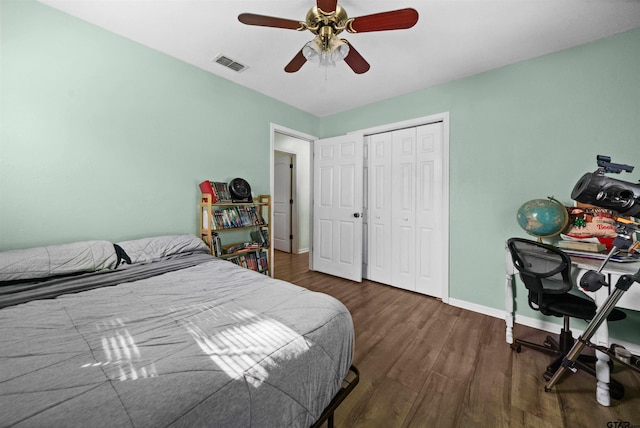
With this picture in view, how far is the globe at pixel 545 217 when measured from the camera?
1.87m

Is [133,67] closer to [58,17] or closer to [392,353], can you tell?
[58,17]

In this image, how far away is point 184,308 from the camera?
117 cm

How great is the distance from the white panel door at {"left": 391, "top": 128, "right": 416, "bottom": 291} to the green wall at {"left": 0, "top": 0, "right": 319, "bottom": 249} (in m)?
2.08

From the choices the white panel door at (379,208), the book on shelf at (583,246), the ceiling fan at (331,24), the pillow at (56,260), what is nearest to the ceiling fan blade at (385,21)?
the ceiling fan at (331,24)

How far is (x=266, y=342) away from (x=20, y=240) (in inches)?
79.6

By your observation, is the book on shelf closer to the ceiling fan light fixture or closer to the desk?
the desk

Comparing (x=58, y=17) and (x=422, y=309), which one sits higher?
(x=58, y=17)

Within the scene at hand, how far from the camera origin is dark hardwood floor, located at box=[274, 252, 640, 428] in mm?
1286

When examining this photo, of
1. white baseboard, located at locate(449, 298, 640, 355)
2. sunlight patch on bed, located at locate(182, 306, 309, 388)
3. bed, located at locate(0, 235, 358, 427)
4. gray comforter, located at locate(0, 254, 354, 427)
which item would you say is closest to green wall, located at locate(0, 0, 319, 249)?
→ bed, located at locate(0, 235, 358, 427)

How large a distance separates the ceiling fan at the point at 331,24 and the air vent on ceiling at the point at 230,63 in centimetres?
112

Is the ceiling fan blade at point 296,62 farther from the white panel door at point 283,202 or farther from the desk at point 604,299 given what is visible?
the white panel door at point 283,202

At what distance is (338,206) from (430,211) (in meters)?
1.23

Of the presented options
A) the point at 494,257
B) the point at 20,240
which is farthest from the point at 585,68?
the point at 20,240

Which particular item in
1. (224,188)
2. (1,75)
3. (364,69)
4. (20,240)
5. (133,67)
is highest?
(133,67)
